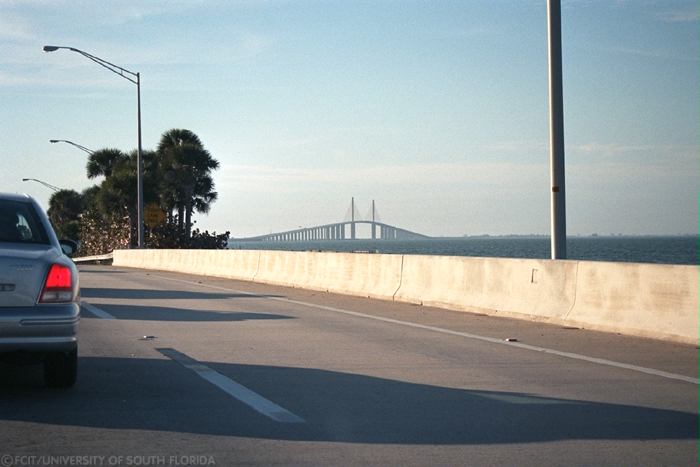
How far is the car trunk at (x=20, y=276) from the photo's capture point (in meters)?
8.34


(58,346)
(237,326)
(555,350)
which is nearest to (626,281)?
(555,350)

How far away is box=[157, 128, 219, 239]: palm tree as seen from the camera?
244ft

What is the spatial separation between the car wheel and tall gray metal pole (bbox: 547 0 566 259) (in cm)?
935

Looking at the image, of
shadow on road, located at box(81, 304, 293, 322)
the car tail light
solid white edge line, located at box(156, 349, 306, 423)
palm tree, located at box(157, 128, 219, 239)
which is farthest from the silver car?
palm tree, located at box(157, 128, 219, 239)

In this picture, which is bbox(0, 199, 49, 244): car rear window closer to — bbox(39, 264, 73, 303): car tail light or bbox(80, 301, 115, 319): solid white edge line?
bbox(39, 264, 73, 303): car tail light

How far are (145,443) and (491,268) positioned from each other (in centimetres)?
1107

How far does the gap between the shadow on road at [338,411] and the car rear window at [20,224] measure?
1.34 m

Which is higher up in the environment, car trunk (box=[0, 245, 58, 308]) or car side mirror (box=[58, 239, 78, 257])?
car side mirror (box=[58, 239, 78, 257])

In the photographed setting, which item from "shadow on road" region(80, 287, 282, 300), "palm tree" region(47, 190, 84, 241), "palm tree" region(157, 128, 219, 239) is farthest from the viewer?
"palm tree" region(47, 190, 84, 241)

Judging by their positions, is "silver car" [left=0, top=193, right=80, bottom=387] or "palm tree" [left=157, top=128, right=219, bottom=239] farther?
"palm tree" [left=157, top=128, right=219, bottom=239]

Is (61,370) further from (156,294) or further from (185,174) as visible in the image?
(185,174)

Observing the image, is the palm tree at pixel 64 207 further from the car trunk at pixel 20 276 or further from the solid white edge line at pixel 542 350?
the car trunk at pixel 20 276

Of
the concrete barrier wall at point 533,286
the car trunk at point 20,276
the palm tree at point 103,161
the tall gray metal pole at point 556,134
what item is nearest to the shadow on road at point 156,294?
the concrete barrier wall at point 533,286

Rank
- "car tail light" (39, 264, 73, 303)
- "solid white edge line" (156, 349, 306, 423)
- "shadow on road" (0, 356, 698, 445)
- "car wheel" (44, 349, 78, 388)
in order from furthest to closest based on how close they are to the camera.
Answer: "car wheel" (44, 349, 78, 388)
"car tail light" (39, 264, 73, 303)
"solid white edge line" (156, 349, 306, 423)
"shadow on road" (0, 356, 698, 445)
